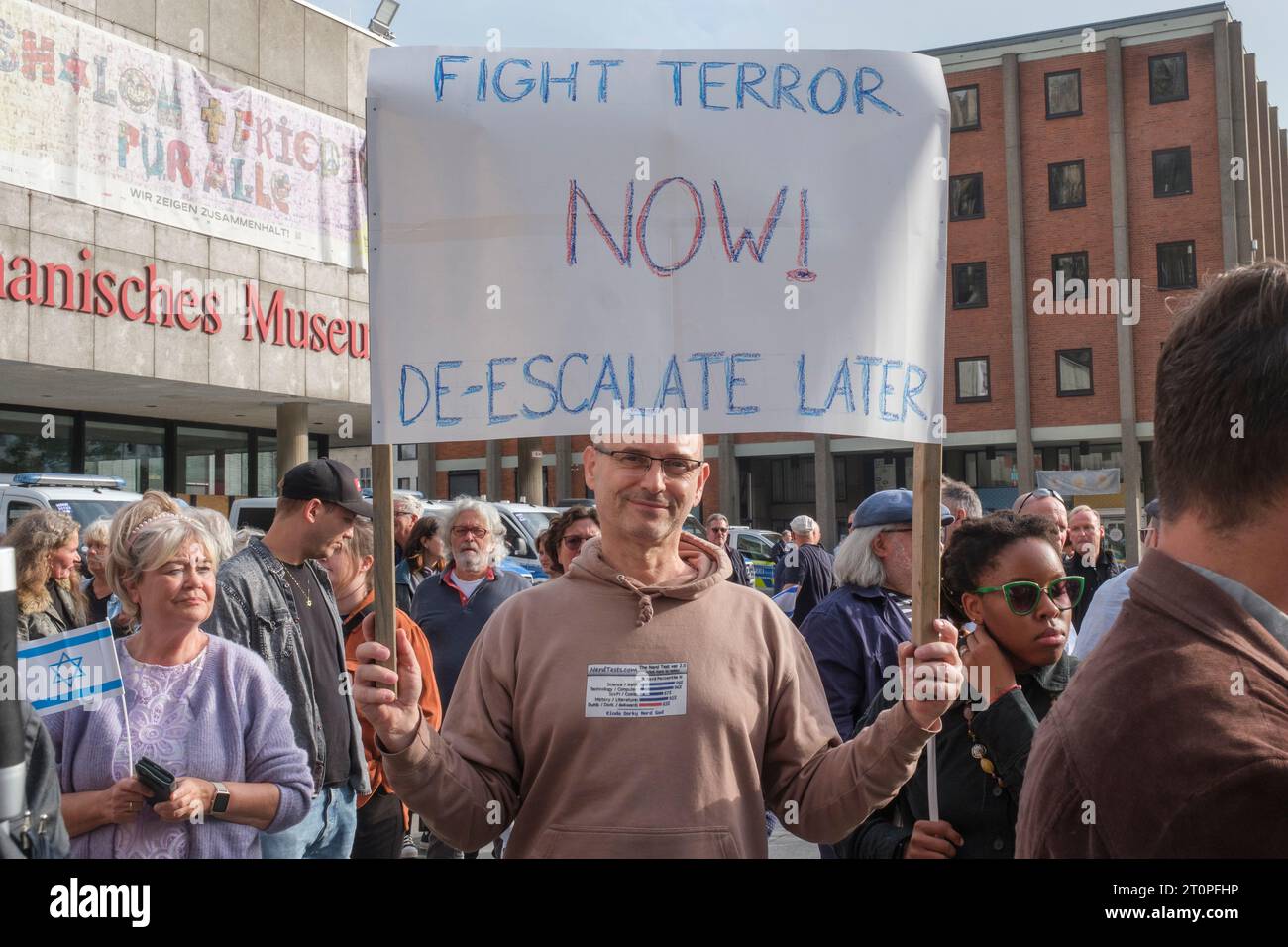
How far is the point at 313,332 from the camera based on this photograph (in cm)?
A: 2345

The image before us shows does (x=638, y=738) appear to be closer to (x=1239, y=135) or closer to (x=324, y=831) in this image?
(x=324, y=831)

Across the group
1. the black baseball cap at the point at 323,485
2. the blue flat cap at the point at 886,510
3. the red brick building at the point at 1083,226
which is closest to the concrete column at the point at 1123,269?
the red brick building at the point at 1083,226

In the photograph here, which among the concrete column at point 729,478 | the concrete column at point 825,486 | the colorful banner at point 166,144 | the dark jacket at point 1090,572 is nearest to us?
the dark jacket at point 1090,572

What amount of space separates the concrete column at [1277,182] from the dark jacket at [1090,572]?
121 ft

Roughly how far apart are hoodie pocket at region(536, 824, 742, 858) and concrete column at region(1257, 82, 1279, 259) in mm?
39959

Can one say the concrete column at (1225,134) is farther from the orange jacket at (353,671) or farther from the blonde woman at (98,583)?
the orange jacket at (353,671)

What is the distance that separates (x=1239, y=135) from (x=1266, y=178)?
5860mm

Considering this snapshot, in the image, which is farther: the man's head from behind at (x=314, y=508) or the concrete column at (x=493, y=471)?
the concrete column at (x=493, y=471)

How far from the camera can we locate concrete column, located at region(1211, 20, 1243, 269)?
3366 cm

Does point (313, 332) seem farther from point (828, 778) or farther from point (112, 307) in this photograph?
point (828, 778)

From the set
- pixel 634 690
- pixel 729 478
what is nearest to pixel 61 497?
pixel 634 690

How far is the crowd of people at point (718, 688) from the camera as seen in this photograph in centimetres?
135

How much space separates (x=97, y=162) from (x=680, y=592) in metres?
19.6

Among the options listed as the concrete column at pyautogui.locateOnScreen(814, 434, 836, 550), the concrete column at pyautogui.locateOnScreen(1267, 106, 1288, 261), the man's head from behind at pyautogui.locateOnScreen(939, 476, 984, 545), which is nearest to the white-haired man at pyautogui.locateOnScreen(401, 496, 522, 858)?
the man's head from behind at pyautogui.locateOnScreen(939, 476, 984, 545)
